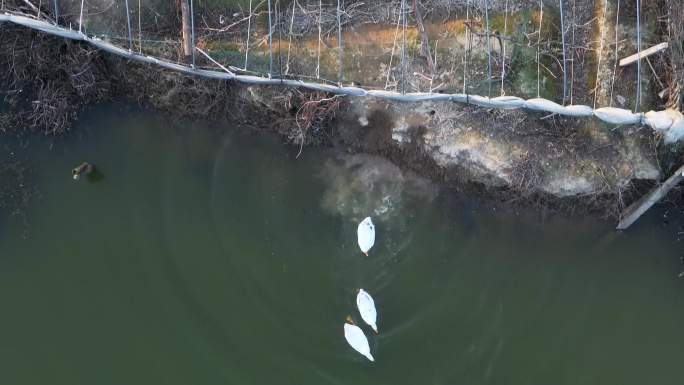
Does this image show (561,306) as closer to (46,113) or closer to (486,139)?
(486,139)

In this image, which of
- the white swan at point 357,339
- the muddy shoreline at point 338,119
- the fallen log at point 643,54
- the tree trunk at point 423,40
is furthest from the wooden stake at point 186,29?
the fallen log at point 643,54

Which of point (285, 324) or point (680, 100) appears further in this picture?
point (285, 324)

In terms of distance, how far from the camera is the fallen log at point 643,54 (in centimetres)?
696

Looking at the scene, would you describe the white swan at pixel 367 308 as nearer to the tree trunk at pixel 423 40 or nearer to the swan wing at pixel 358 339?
the swan wing at pixel 358 339

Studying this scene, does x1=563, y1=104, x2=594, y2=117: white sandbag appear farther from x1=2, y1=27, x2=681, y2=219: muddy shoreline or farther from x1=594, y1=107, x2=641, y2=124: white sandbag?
x1=2, y1=27, x2=681, y2=219: muddy shoreline

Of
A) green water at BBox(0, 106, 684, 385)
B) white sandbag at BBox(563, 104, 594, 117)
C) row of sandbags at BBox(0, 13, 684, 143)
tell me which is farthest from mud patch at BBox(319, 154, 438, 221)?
white sandbag at BBox(563, 104, 594, 117)

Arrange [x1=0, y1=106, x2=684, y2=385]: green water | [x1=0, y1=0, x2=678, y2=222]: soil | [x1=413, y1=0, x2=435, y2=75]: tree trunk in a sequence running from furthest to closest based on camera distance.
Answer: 1. [x1=0, y1=106, x2=684, y2=385]: green water
2. [x1=0, y1=0, x2=678, y2=222]: soil
3. [x1=413, y1=0, x2=435, y2=75]: tree trunk

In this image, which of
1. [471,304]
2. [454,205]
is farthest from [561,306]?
[454,205]

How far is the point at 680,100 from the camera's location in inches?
276

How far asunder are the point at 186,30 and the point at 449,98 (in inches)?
126

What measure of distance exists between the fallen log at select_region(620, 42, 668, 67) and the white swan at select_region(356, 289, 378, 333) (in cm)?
416

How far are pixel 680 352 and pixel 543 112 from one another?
357 centimetres

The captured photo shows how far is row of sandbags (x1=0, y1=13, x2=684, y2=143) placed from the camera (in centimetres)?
688

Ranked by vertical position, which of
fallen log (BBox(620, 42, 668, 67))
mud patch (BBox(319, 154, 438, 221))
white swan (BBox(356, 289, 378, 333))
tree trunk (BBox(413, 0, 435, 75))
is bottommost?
white swan (BBox(356, 289, 378, 333))
